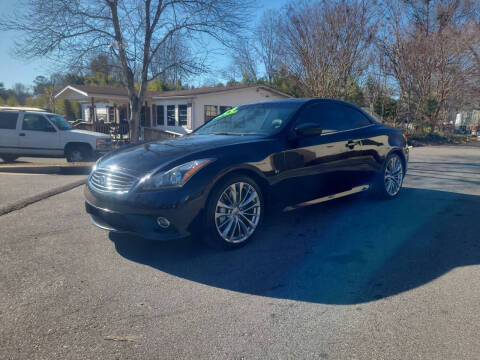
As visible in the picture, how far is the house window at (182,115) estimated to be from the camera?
23.2 meters

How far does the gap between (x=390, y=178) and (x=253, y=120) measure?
8.98ft

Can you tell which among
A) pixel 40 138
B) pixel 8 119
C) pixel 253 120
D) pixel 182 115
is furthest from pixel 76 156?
pixel 182 115

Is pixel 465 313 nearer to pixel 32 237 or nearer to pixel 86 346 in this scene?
pixel 86 346

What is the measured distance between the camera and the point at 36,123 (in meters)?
11.1

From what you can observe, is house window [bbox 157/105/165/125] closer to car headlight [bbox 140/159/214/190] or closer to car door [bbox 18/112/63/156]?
car door [bbox 18/112/63/156]

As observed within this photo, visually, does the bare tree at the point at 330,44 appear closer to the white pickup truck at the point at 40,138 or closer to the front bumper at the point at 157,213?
the white pickup truck at the point at 40,138

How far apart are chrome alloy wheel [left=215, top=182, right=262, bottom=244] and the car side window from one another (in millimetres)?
9273

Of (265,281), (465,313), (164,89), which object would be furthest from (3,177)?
(164,89)

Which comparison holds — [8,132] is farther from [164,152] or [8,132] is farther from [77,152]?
[164,152]

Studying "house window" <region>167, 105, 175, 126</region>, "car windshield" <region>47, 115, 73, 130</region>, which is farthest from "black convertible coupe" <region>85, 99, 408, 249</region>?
"house window" <region>167, 105, 175, 126</region>

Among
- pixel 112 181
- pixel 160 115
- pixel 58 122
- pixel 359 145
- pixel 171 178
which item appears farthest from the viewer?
pixel 160 115

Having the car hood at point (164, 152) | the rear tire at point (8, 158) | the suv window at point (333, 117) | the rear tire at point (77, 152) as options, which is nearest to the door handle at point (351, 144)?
the suv window at point (333, 117)

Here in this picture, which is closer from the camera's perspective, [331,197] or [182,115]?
[331,197]

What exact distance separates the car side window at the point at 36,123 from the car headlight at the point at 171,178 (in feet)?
29.8
